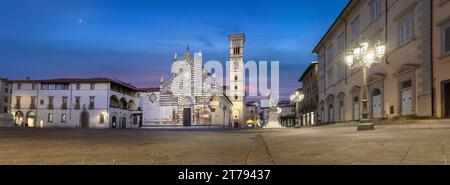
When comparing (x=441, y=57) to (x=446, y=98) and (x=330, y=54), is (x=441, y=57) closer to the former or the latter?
(x=446, y=98)

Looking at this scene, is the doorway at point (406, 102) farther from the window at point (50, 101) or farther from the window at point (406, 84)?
the window at point (50, 101)

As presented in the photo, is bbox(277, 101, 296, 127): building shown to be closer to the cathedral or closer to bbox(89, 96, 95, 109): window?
the cathedral

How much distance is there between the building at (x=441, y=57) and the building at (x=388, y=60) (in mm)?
387

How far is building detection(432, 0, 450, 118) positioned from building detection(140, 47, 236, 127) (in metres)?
38.4

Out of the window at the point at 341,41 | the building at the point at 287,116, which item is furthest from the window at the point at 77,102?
the building at the point at 287,116

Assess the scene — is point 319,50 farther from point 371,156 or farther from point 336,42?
point 371,156

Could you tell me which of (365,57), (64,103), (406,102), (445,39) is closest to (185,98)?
(64,103)

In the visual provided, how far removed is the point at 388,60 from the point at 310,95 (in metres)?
28.5

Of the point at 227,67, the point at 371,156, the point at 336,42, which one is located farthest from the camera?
the point at 227,67

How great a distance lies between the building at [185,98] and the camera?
168 feet

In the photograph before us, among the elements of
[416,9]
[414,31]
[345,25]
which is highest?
[345,25]

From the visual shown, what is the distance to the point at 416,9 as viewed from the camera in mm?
16766

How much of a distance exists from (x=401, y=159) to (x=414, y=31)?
49.7ft
